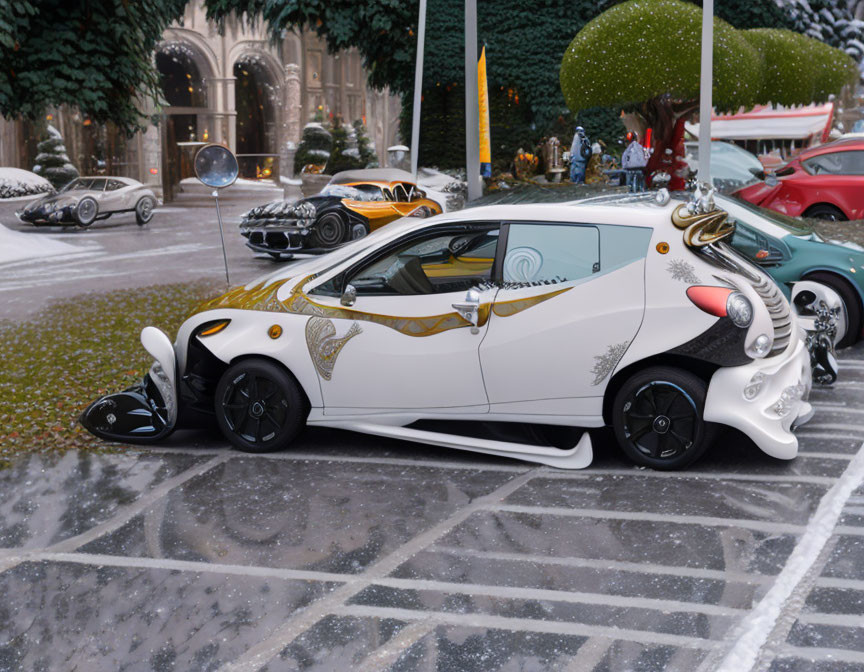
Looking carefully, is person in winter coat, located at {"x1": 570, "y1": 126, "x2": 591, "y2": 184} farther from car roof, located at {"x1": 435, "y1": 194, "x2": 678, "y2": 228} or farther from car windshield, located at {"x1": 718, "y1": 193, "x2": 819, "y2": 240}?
car roof, located at {"x1": 435, "y1": 194, "x2": 678, "y2": 228}

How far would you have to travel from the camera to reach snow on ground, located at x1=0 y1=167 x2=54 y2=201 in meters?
30.2

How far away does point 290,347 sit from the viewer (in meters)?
6.90

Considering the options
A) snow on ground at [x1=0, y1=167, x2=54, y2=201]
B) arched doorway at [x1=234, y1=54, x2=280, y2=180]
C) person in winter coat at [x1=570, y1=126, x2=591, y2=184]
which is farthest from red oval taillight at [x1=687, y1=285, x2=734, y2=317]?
arched doorway at [x1=234, y1=54, x2=280, y2=180]

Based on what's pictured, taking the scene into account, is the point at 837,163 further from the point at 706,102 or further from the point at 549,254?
the point at 549,254

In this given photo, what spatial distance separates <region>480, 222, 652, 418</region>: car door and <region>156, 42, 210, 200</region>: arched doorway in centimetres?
4178

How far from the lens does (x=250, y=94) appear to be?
50.8 metres

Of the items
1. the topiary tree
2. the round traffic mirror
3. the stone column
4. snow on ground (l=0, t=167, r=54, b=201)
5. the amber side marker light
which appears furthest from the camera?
the stone column

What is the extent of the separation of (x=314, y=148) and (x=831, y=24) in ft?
61.3

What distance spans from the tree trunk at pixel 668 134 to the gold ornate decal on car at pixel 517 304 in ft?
60.9

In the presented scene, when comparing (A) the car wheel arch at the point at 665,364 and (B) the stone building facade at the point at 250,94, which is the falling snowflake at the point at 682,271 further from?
(B) the stone building facade at the point at 250,94

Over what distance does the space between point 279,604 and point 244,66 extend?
4778 centimetres

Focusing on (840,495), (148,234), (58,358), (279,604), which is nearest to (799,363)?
(840,495)

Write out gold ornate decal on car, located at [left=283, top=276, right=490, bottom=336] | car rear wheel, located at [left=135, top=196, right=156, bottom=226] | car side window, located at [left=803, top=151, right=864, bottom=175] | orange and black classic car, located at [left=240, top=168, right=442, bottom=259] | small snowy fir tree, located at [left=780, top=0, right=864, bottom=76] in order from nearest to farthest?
gold ornate decal on car, located at [left=283, top=276, right=490, bottom=336], car side window, located at [left=803, top=151, right=864, bottom=175], orange and black classic car, located at [left=240, top=168, right=442, bottom=259], car rear wheel, located at [left=135, top=196, right=156, bottom=226], small snowy fir tree, located at [left=780, top=0, right=864, bottom=76]

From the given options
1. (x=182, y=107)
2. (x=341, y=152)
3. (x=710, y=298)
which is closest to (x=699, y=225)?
(x=710, y=298)
